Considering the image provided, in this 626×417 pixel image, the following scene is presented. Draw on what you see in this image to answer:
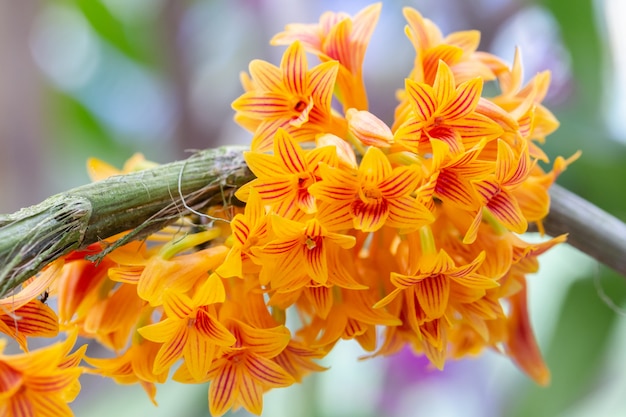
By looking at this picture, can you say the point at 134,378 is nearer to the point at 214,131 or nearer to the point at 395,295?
the point at 395,295

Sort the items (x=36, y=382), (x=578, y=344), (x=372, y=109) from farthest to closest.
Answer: (x=372, y=109)
(x=578, y=344)
(x=36, y=382)

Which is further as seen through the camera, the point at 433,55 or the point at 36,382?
the point at 433,55

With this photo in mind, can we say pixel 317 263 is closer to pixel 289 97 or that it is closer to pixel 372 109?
pixel 289 97

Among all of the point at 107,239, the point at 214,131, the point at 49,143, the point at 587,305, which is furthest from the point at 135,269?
the point at 49,143

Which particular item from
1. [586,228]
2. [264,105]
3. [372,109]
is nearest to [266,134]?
[264,105]

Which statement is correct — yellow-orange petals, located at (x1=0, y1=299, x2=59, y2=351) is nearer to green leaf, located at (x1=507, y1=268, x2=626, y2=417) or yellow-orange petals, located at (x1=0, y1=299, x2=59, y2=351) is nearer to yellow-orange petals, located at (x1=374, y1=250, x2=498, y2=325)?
yellow-orange petals, located at (x1=374, y1=250, x2=498, y2=325)

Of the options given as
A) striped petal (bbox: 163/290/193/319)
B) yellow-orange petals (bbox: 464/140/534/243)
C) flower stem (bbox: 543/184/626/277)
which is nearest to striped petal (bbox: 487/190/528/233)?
yellow-orange petals (bbox: 464/140/534/243)
